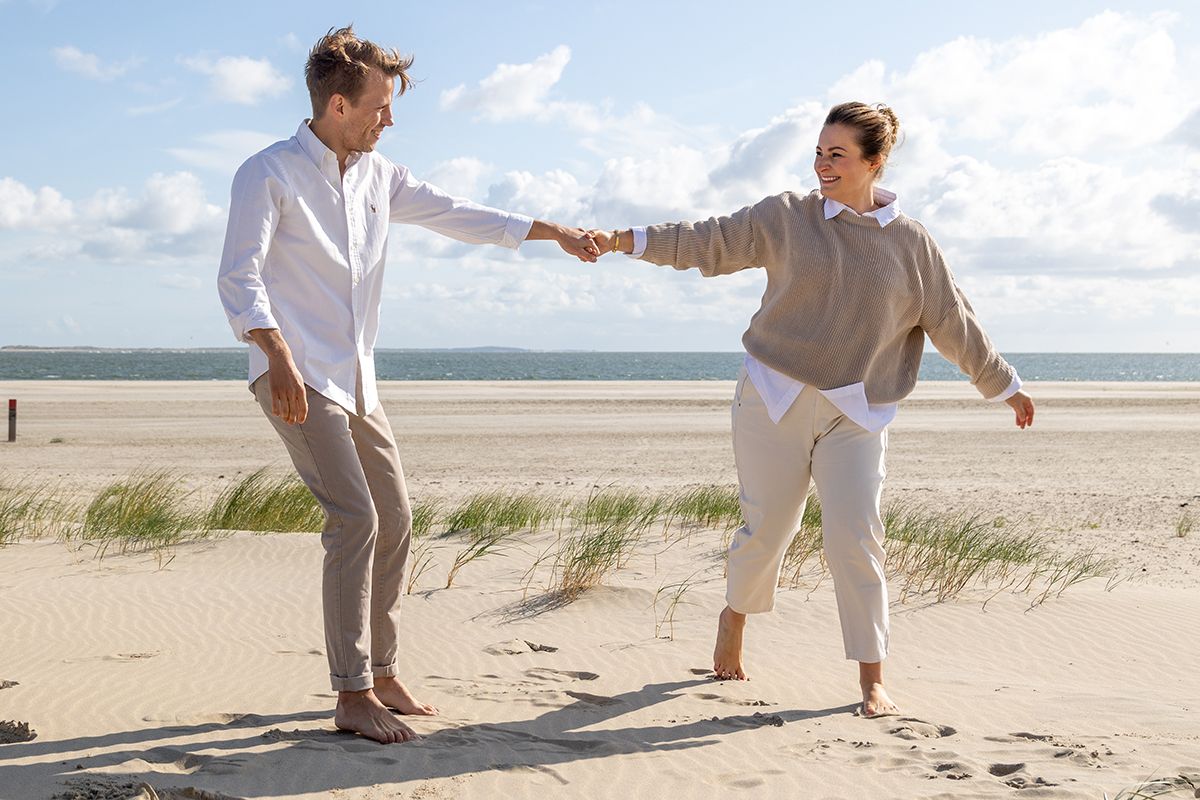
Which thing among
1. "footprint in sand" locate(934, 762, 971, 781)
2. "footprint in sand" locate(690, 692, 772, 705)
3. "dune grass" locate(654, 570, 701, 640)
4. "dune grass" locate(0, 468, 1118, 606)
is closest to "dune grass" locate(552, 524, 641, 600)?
"dune grass" locate(0, 468, 1118, 606)

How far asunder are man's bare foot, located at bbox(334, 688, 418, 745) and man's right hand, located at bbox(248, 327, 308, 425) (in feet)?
3.33

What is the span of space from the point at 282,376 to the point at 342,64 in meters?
1.05

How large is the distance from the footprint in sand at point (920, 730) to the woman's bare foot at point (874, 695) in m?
0.11

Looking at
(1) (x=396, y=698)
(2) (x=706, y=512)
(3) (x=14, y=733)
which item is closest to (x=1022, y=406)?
(1) (x=396, y=698)

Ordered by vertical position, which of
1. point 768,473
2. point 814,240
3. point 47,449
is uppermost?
point 814,240

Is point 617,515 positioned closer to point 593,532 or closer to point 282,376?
point 593,532

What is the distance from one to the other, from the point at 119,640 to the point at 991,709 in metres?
3.75

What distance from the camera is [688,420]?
2556 cm

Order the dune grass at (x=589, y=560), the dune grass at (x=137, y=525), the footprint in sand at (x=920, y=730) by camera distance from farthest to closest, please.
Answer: the dune grass at (x=137, y=525), the dune grass at (x=589, y=560), the footprint in sand at (x=920, y=730)

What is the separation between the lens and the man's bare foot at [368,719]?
3.61 m

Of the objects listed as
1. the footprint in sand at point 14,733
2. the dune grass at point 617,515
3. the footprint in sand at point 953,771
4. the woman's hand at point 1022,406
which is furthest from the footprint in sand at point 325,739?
the dune grass at point 617,515

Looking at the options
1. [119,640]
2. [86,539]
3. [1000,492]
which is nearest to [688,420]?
[1000,492]

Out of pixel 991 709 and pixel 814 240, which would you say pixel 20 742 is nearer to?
pixel 814 240

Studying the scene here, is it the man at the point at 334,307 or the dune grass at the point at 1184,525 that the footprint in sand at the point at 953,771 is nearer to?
the man at the point at 334,307
